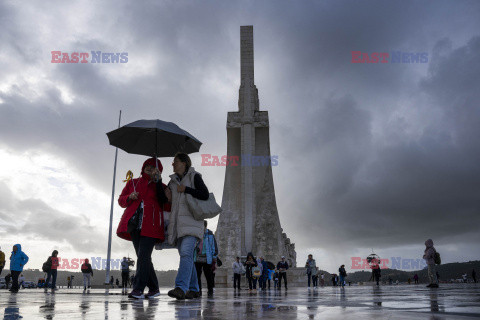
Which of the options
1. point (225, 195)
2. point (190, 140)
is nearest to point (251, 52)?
point (225, 195)

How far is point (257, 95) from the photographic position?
30.5m

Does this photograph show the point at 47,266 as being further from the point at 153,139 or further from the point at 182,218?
the point at 182,218

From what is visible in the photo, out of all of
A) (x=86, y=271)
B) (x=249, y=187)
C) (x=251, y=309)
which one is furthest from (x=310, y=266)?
(x=251, y=309)

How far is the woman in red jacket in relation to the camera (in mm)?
5488

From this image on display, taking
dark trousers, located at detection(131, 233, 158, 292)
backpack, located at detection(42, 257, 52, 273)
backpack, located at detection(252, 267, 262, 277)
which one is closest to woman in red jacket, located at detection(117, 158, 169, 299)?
dark trousers, located at detection(131, 233, 158, 292)

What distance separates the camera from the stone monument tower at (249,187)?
27.3m

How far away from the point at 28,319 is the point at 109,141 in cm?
441

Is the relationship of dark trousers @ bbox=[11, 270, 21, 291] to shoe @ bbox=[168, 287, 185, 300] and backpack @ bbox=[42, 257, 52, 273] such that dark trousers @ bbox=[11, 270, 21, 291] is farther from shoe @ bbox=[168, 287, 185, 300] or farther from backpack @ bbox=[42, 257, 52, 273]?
shoe @ bbox=[168, 287, 185, 300]

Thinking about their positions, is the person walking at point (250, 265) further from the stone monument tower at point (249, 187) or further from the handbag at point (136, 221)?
the stone monument tower at point (249, 187)

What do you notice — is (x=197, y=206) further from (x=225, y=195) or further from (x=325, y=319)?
(x=225, y=195)

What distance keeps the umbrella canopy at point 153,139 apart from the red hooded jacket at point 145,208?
87 cm

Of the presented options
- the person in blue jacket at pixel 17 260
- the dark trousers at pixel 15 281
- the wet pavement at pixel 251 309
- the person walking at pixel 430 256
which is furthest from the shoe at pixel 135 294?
the person walking at pixel 430 256

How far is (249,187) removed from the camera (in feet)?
92.3

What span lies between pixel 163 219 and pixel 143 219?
0.30 meters
